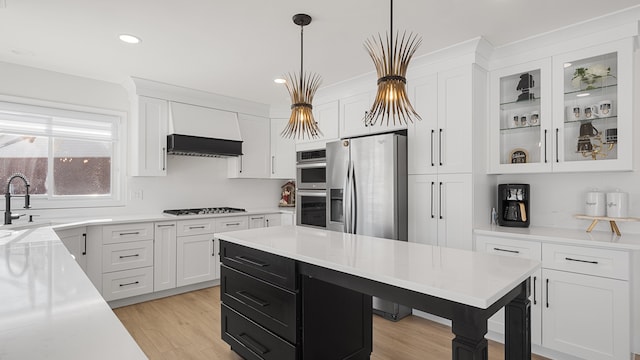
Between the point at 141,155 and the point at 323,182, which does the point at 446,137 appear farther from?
the point at 141,155

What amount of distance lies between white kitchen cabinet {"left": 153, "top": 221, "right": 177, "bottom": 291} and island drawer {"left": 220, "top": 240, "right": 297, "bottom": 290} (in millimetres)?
1643

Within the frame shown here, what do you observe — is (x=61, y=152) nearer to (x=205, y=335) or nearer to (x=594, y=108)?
(x=205, y=335)

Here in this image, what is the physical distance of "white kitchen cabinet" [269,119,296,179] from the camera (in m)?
5.09

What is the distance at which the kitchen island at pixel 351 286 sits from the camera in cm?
126

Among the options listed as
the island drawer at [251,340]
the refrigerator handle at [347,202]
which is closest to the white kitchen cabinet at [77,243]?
the island drawer at [251,340]

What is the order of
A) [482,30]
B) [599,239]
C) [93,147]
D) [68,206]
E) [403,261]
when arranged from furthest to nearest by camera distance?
[93,147]
[68,206]
[482,30]
[599,239]
[403,261]

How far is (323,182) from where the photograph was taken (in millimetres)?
3988

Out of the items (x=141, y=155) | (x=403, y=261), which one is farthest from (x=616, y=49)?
(x=141, y=155)

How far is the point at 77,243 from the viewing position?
3.25 metres

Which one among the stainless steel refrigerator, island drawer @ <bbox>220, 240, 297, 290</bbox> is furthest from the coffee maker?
A: island drawer @ <bbox>220, 240, 297, 290</bbox>

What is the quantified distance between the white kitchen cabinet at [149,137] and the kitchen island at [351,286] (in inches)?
80.7

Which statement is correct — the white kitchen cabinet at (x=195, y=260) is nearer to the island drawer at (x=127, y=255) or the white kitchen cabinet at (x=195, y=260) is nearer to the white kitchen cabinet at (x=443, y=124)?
the island drawer at (x=127, y=255)

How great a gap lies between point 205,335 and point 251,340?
2.77 ft

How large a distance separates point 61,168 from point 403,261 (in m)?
3.90
